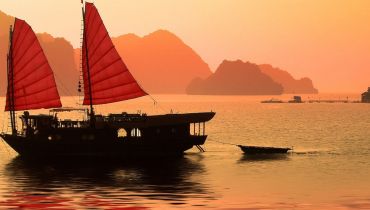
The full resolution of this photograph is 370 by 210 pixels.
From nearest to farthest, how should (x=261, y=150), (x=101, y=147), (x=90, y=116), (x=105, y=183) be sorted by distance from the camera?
(x=105, y=183)
(x=101, y=147)
(x=90, y=116)
(x=261, y=150)

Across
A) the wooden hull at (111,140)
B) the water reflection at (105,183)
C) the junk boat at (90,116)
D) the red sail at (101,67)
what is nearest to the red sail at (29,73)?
the junk boat at (90,116)

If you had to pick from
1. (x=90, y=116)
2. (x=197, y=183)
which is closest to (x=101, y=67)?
(x=90, y=116)

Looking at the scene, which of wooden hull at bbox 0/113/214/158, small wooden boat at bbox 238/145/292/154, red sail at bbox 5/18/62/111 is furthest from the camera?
small wooden boat at bbox 238/145/292/154

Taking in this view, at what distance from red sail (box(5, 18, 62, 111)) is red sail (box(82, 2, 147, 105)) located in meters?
2.79

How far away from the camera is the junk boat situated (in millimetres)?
55969

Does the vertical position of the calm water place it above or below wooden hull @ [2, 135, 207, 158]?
below

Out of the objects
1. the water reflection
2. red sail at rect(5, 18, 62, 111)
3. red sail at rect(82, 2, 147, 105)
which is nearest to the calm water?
the water reflection

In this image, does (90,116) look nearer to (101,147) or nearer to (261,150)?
(101,147)

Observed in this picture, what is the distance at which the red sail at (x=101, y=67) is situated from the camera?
191 ft

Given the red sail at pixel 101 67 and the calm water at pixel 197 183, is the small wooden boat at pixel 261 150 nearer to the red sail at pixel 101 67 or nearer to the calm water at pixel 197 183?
the calm water at pixel 197 183

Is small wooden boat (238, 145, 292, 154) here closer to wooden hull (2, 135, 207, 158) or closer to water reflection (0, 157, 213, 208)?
wooden hull (2, 135, 207, 158)

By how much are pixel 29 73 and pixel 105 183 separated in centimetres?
1857

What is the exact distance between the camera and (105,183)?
42438 millimetres

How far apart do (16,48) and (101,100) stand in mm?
7620
